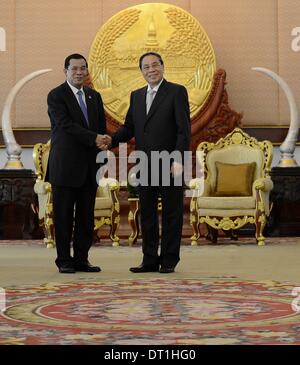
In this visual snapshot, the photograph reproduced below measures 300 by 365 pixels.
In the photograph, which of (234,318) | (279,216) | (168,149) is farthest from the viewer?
(279,216)

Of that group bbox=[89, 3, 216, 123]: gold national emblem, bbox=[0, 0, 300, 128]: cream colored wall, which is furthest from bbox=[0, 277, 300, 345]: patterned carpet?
bbox=[0, 0, 300, 128]: cream colored wall

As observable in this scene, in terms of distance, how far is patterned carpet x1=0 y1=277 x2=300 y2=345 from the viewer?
2551 mm

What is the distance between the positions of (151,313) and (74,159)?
1.84 metres

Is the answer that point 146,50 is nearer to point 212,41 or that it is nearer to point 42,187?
point 212,41

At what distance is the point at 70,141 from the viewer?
4.76 meters

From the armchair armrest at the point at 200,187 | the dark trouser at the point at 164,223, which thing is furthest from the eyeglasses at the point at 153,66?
the armchair armrest at the point at 200,187

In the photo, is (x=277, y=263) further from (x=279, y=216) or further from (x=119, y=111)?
(x=119, y=111)

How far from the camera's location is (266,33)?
28.4ft

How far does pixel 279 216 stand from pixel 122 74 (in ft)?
7.75

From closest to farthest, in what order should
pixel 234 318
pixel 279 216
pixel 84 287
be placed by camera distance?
pixel 234 318 → pixel 84 287 → pixel 279 216

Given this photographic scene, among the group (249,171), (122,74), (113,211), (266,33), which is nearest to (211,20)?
(266,33)

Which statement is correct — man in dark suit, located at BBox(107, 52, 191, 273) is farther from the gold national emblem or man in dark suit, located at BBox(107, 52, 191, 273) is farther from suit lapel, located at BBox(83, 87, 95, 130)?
the gold national emblem

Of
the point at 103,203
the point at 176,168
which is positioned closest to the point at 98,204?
the point at 103,203

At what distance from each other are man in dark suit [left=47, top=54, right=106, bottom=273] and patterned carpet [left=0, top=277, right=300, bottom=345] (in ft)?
1.76
